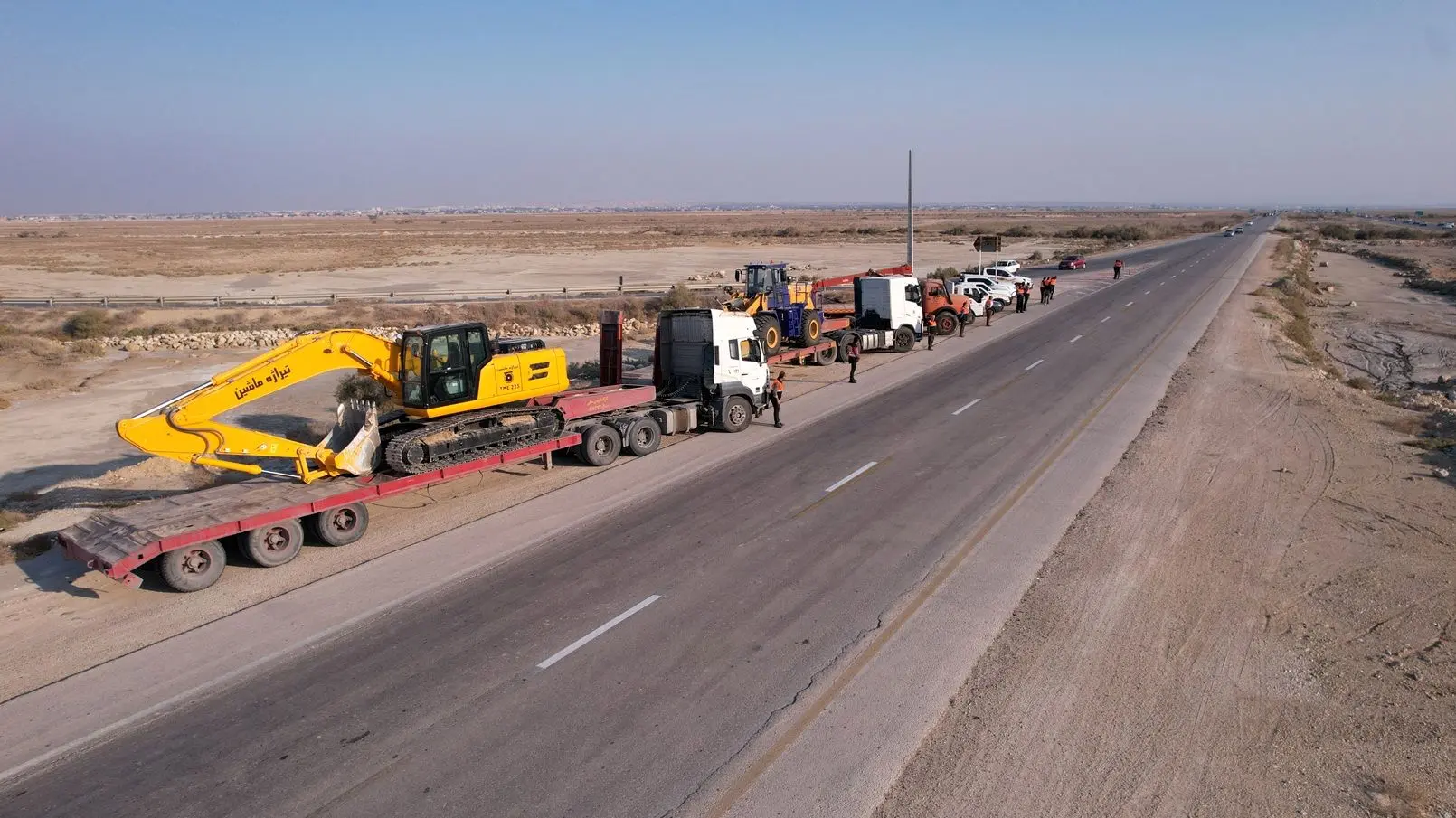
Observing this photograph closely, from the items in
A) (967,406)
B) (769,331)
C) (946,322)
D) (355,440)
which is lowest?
(967,406)

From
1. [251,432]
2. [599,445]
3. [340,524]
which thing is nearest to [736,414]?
[599,445]

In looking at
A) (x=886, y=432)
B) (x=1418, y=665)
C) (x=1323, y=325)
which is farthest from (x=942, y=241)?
(x=1418, y=665)

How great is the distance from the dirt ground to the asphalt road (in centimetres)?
190

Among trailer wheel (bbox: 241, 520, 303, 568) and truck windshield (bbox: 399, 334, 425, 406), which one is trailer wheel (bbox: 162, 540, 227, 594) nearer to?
A: trailer wheel (bbox: 241, 520, 303, 568)

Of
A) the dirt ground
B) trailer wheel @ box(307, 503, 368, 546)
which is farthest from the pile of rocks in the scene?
the dirt ground

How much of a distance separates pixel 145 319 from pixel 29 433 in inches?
906

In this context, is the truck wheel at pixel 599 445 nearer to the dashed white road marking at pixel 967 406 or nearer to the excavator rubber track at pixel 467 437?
the excavator rubber track at pixel 467 437

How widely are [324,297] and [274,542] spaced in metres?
43.3

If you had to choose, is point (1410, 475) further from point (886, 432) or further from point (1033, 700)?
point (1033, 700)

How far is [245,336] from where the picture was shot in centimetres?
3781

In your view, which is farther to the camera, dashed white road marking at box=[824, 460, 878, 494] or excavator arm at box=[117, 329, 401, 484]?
dashed white road marking at box=[824, 460, 878, 494]

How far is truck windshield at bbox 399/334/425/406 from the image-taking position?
1515 centimetres

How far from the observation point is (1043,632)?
1048cm

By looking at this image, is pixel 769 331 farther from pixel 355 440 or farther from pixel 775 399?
pixel 355 440
